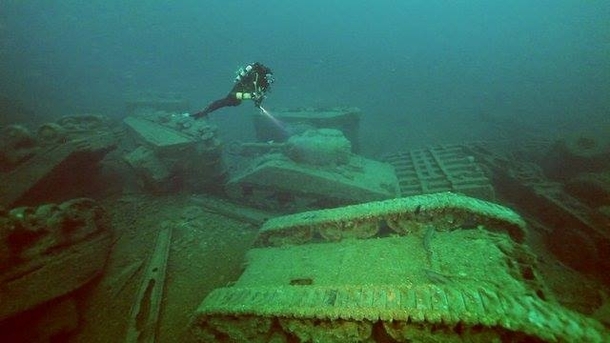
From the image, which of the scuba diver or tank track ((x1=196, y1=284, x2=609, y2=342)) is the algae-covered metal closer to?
tank track ((x1=196, y1=284, x2=609, y2=342))

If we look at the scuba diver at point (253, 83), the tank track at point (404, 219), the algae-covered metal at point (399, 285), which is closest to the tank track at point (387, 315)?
the algae-covered metal at point (399, 285)

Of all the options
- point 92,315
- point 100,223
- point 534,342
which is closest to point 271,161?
point 100,223

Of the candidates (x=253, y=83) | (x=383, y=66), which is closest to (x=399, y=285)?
(x=253, y=83)

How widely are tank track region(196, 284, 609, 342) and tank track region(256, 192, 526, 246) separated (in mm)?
1389

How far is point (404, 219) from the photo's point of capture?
4117 mm

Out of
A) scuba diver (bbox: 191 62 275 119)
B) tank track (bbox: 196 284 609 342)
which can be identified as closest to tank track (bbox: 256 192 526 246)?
tank track (bbox: 196 284 609 342)

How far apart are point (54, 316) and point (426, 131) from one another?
18.0 meters

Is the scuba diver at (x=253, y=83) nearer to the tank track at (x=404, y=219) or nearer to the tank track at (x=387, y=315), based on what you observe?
the tank track at (x=404, y=219)

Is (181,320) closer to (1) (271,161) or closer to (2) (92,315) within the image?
(2) (92,315)

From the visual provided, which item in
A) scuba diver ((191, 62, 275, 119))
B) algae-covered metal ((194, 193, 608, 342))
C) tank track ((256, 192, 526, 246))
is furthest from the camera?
scuba diver ((191, 62, 275, 119))

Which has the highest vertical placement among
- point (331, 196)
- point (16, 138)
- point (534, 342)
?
point (16, 138)

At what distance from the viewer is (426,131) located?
62.1 feet

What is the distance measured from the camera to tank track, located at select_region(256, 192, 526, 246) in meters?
3.79

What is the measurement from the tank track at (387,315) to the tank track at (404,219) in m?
1.39
